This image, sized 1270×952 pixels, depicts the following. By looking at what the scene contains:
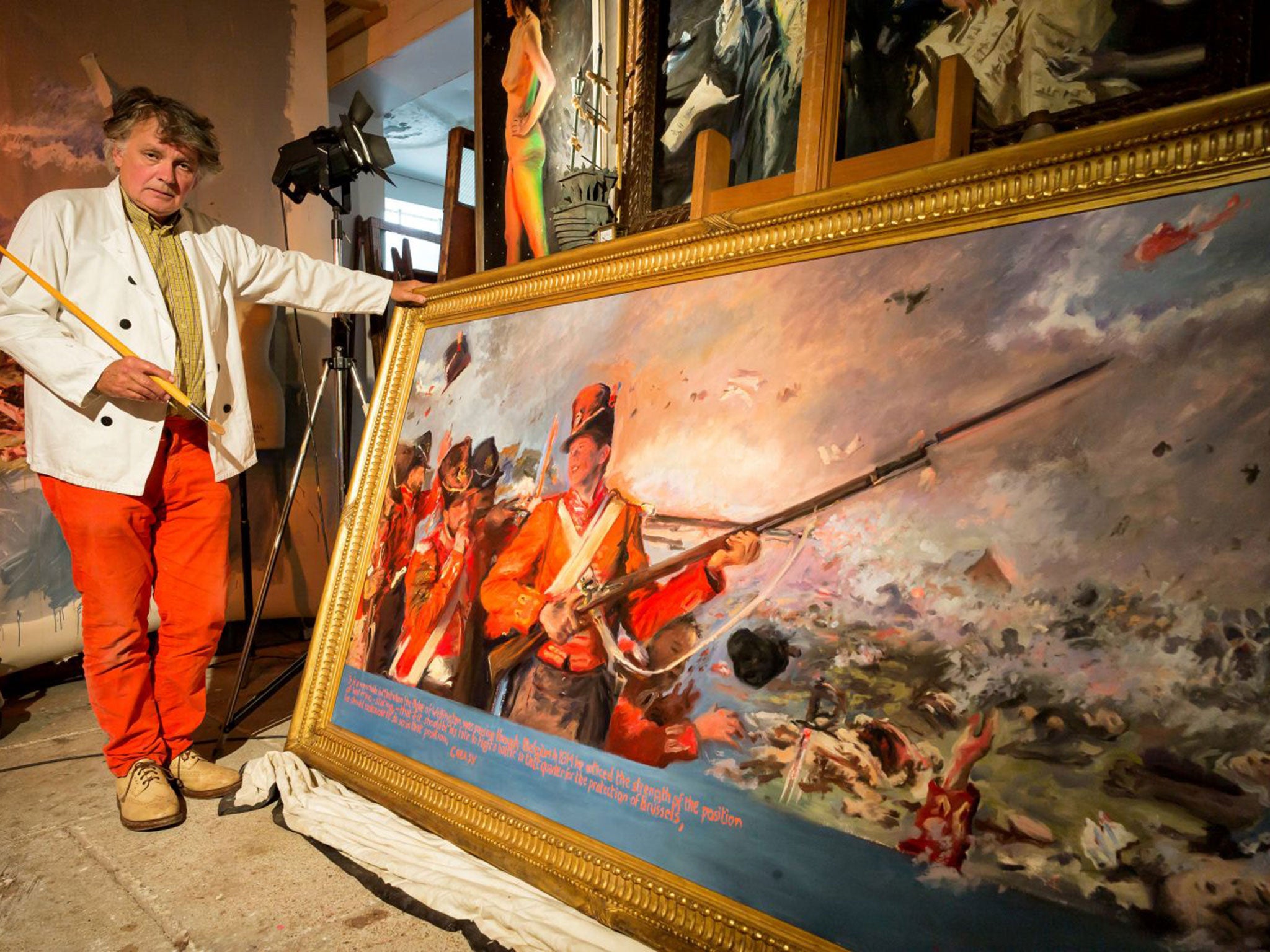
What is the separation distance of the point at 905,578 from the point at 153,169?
2087 mm

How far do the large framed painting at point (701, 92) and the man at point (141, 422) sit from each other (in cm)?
73

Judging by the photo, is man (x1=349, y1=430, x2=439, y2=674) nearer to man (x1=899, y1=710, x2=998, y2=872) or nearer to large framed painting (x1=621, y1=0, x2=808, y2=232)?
large framed painting (x1=621, y1=0, x2=808, y2=232)

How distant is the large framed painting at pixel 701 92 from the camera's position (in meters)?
1.94

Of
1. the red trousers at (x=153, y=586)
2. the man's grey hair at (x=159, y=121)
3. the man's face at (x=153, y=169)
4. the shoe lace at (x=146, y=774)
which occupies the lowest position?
the shoe lace at (x=146, y=774)

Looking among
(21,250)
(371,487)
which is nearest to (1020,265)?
(371,487)

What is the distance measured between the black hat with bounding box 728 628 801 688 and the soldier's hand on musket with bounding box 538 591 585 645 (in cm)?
35

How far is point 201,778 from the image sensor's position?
200 centimetres

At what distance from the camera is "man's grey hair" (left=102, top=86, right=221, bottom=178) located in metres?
1.99

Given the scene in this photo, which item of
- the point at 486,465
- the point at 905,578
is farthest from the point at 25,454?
the point at 905,578

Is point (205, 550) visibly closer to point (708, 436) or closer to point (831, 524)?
point (708, 436)

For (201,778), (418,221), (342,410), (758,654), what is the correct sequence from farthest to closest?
(418,221)
(342,410)
(201,778)
(758,654)

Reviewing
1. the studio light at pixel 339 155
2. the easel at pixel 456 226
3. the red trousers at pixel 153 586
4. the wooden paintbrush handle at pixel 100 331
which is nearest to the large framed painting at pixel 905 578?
the red trousers at pixel 153 586

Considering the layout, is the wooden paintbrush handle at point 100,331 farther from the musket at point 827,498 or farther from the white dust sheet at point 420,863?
the musket at point 827,498

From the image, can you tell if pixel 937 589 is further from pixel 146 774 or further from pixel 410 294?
pixel 146 774
